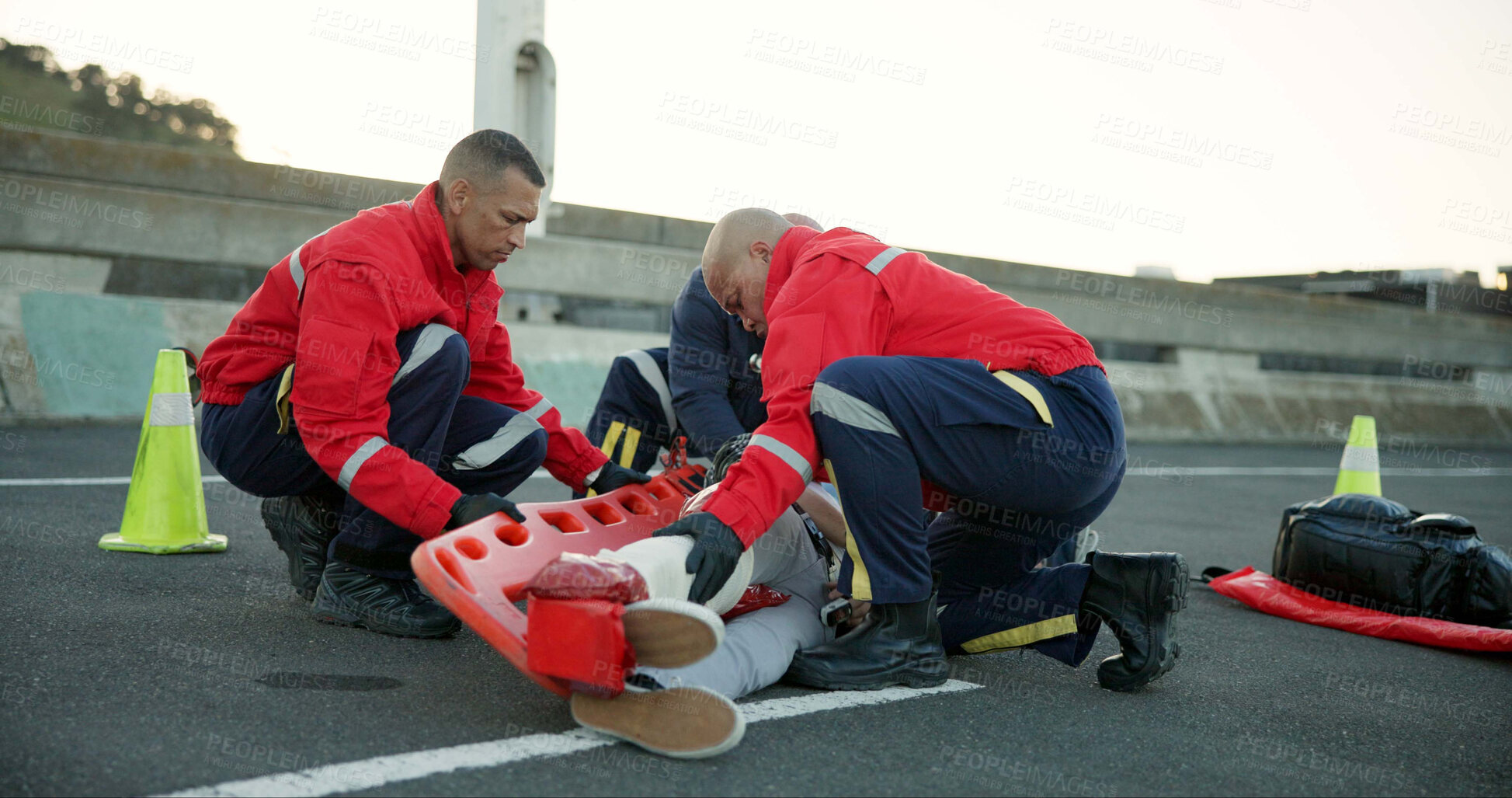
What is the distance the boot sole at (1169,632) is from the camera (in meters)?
2.70

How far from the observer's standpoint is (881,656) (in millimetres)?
2588

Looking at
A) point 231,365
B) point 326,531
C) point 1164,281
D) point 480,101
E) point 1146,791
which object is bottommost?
point 1146,791

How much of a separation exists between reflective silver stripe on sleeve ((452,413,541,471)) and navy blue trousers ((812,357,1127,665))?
1.07 meters

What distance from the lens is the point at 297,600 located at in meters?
3.19

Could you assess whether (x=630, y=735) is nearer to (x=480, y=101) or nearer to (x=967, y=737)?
(x=967, y=737)

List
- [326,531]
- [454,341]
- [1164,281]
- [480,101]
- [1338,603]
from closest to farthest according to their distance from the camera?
[454,341] < [326,531] < [1338,603] < [480,101] < [1164,281]

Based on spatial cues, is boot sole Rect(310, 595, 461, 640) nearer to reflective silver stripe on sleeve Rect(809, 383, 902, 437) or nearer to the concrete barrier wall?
reflective silver stripe on sleeve Rect(809, 383, 902, 437)

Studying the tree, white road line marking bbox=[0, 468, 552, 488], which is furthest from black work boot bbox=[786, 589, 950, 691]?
the tree

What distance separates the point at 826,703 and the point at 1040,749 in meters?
0.47

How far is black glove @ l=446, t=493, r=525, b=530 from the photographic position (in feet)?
8.22

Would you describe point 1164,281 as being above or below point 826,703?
above

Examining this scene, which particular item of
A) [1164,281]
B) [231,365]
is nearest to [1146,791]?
[231,365]

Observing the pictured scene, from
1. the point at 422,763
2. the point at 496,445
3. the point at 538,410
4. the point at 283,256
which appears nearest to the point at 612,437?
the point at 538,410

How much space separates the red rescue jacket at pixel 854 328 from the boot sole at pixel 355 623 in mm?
962
